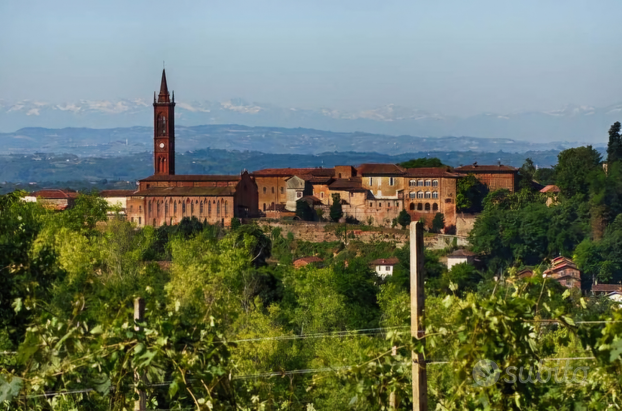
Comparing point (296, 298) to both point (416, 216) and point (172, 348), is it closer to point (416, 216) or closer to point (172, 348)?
point (172, 348)

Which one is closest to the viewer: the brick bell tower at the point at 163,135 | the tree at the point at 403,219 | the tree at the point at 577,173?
the tree at the point at 403,219

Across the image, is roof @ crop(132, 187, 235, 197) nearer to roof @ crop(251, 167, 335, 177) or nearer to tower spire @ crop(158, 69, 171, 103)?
roof @ crop(251, 167, 335, 177)

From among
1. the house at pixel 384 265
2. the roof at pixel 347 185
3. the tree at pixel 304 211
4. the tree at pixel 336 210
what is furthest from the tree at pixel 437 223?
the house at pixel 384 265

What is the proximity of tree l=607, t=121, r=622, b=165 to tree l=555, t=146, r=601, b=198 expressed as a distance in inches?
43.7

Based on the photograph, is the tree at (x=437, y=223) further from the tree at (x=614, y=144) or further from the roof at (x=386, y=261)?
the roof at (x=386, y=261)

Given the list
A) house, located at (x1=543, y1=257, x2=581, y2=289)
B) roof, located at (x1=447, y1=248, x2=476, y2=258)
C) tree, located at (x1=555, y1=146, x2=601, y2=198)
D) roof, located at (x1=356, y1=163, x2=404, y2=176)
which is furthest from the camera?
tree, located at (x1=555, y1=146, x2=601, y2=198)

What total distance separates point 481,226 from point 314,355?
129 ft

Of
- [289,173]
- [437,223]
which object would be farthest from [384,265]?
[289,173]

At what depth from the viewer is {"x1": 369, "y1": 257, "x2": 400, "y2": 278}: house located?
45.2 meters

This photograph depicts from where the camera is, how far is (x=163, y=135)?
74562 mm

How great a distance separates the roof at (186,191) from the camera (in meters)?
59.6

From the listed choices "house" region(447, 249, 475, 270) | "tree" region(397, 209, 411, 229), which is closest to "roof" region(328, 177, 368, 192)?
"tree" region(397, 209, 411, 229)

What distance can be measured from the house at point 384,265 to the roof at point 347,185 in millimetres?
13123

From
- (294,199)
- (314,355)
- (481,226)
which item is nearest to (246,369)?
(314,355)
